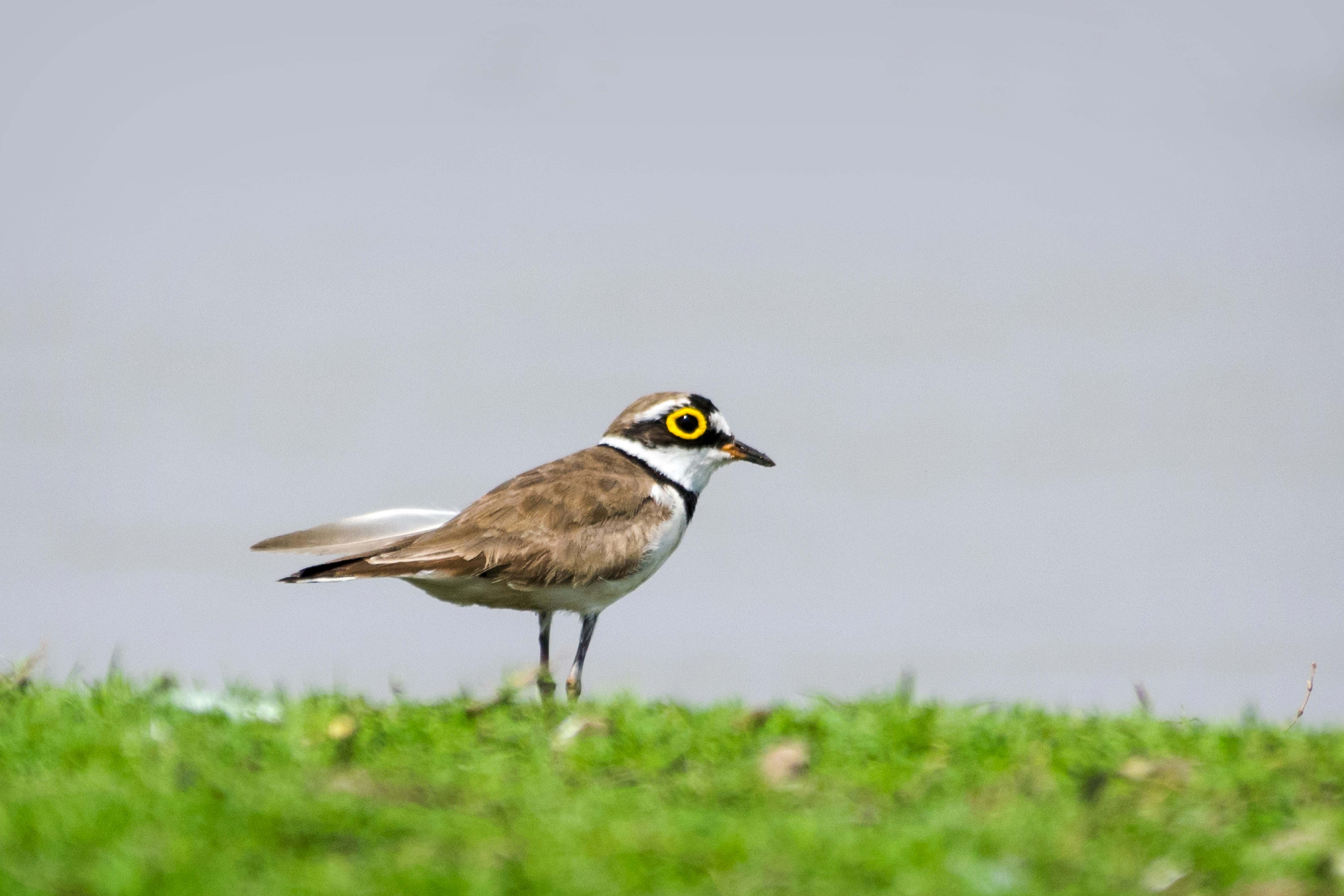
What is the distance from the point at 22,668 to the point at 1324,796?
6828 mm

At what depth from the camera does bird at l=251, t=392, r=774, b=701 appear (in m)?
8.66

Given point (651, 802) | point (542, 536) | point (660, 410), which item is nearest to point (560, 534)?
point (542, 536)

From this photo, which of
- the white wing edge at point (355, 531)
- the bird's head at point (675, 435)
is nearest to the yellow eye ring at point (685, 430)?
the bird's head at point (675, 435)

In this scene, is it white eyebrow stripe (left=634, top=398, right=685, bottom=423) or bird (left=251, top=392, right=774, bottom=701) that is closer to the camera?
bird (left=251, top=392, right=774, bottom=701)

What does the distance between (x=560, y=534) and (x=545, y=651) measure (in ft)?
3.01

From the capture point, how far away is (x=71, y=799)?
4891 millimetres

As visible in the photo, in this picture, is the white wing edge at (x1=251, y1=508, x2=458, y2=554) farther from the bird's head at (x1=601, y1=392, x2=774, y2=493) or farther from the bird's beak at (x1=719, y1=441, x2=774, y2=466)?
the bird's beak at (x1=719, y1=441, x2=774, y2=466)

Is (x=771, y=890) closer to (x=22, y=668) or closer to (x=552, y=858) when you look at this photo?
(x=552, y=858)

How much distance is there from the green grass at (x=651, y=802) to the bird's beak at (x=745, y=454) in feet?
11.6

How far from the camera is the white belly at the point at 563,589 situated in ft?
28.8

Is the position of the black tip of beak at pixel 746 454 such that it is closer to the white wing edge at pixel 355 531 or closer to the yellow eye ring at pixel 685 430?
the yellow eye ring at pixel 685 430

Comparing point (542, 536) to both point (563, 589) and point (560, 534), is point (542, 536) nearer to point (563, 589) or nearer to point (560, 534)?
point (560, 534)

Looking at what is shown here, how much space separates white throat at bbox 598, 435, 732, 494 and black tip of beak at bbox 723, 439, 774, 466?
12 centimetres

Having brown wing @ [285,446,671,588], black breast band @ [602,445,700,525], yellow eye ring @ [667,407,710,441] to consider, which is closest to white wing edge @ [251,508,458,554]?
brown wing @ [285,446,671,588]
